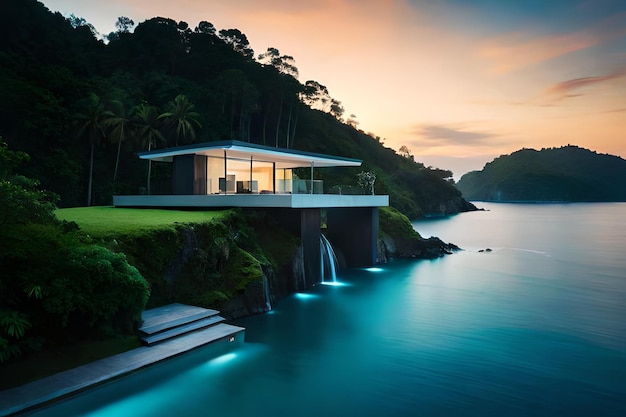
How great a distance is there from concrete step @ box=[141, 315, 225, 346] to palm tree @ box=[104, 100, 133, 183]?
27878 millimetres

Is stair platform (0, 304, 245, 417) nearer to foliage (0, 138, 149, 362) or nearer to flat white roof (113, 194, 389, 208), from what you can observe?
foliage (0, 138, 149, 362)

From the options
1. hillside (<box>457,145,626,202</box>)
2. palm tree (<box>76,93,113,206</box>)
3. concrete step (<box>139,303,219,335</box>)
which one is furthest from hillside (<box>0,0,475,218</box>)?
hillside (<box>457,145,626,202</box>)

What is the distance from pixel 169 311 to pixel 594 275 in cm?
2580

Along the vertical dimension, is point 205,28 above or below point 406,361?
above

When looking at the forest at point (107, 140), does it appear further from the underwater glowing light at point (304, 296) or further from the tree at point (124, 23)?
the underwater glowing light at point (304, 296)

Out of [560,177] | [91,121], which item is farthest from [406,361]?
[560,177]

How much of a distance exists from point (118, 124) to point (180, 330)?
2970 centimetres

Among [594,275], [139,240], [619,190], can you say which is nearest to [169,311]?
[139,240]

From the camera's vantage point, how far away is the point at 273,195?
56.2 feet

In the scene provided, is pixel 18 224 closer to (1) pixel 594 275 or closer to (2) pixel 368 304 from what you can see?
(2) pixel 368 304

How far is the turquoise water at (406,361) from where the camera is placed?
796cm

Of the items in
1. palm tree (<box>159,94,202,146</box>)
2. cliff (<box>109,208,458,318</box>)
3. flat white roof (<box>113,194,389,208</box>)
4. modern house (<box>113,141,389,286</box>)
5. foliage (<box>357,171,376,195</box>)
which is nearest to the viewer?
cliff (<box>109,208,458,318</box>)

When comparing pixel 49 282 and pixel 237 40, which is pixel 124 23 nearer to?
pixel 237 40

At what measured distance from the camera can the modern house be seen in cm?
1835
